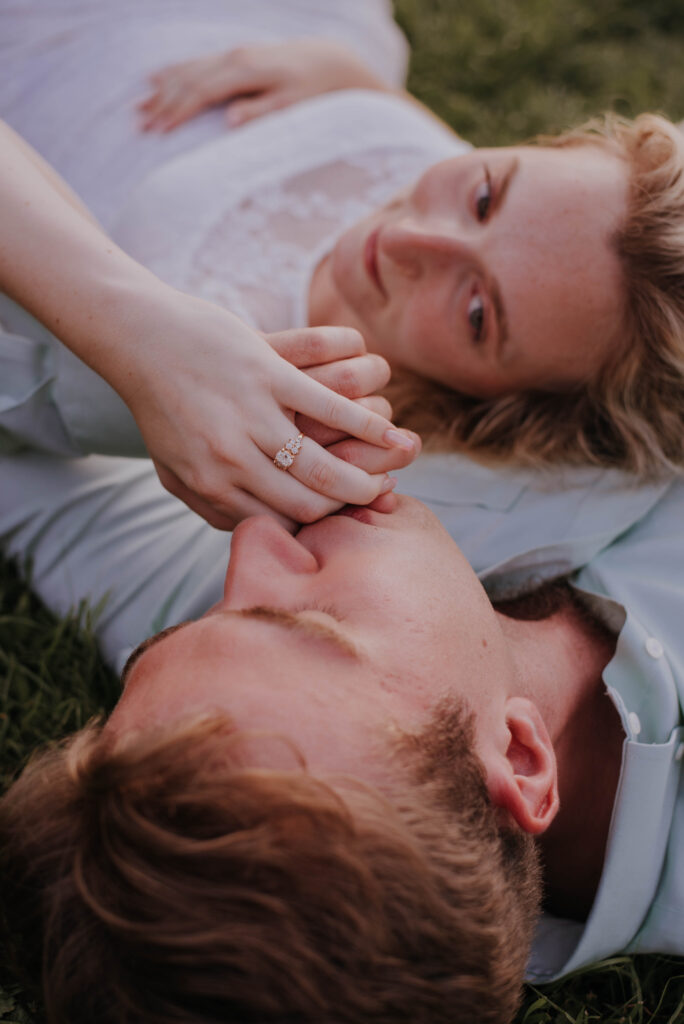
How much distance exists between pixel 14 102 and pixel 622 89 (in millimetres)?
3672

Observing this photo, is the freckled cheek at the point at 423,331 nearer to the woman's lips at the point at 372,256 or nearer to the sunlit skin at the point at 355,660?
the woman's lips at the point at 372,256

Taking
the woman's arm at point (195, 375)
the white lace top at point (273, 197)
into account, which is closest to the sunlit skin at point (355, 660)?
the woman's arm at point (195, 375)

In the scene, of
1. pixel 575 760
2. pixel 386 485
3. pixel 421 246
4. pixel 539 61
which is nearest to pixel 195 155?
pixel 421 246

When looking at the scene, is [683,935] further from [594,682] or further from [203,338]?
[203,338]

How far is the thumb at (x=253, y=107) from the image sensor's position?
3.65 meters

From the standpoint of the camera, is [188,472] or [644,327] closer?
[188,472]

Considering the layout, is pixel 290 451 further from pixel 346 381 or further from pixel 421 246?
pixel 421 246

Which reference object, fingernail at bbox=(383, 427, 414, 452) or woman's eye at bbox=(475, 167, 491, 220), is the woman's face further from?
fingernail at bbox=(383, 427, 414, 452)

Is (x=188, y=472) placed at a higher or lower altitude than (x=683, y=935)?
higher

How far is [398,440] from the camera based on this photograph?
1915 millimetres

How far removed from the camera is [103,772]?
1.37 meters

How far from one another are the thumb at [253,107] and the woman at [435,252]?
2.8 inches

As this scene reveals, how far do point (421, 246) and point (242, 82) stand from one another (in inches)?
62.9

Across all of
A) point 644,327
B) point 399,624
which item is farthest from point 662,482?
point 399,624
